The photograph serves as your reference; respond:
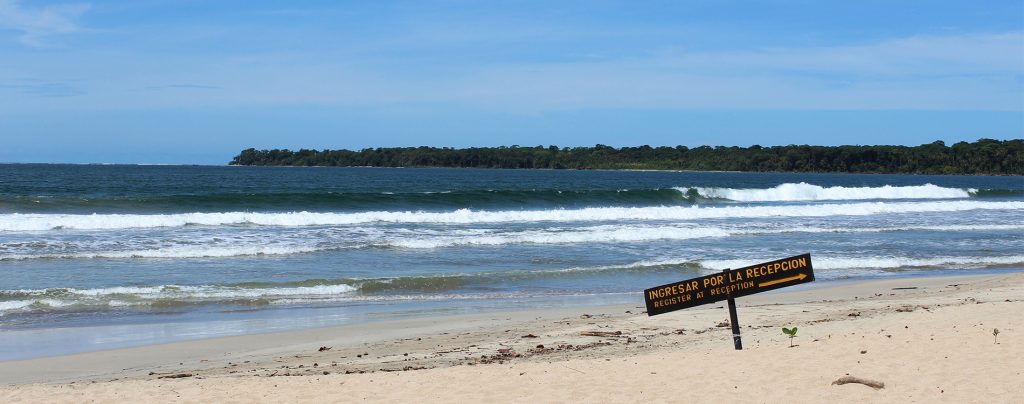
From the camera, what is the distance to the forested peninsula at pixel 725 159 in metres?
154

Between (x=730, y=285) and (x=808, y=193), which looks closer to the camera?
(x=730, y=285)

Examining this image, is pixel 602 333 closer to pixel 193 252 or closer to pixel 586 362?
pixel 586 362

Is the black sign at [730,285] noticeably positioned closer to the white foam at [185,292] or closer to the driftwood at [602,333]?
the driftwood at [602,333]

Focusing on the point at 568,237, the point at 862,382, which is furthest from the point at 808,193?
the point at 862,382

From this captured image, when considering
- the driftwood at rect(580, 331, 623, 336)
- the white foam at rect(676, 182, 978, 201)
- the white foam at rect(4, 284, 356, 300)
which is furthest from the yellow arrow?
the white foam at rect(676, 182, 978, 201)

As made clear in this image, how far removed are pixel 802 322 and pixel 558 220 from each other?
22.2 m

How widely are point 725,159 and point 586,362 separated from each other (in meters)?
163

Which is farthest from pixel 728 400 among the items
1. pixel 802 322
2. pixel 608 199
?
pixel 608 199

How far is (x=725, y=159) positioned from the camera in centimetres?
16675

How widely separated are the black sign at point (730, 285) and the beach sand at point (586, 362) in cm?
55

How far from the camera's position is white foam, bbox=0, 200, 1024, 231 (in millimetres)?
26797

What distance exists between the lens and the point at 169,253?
64.8ft

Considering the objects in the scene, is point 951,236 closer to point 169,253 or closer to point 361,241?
point 361,241

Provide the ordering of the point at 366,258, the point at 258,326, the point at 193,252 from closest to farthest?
1. the point at 258,326
2. the point at 366,258
3. the point at 193,252
